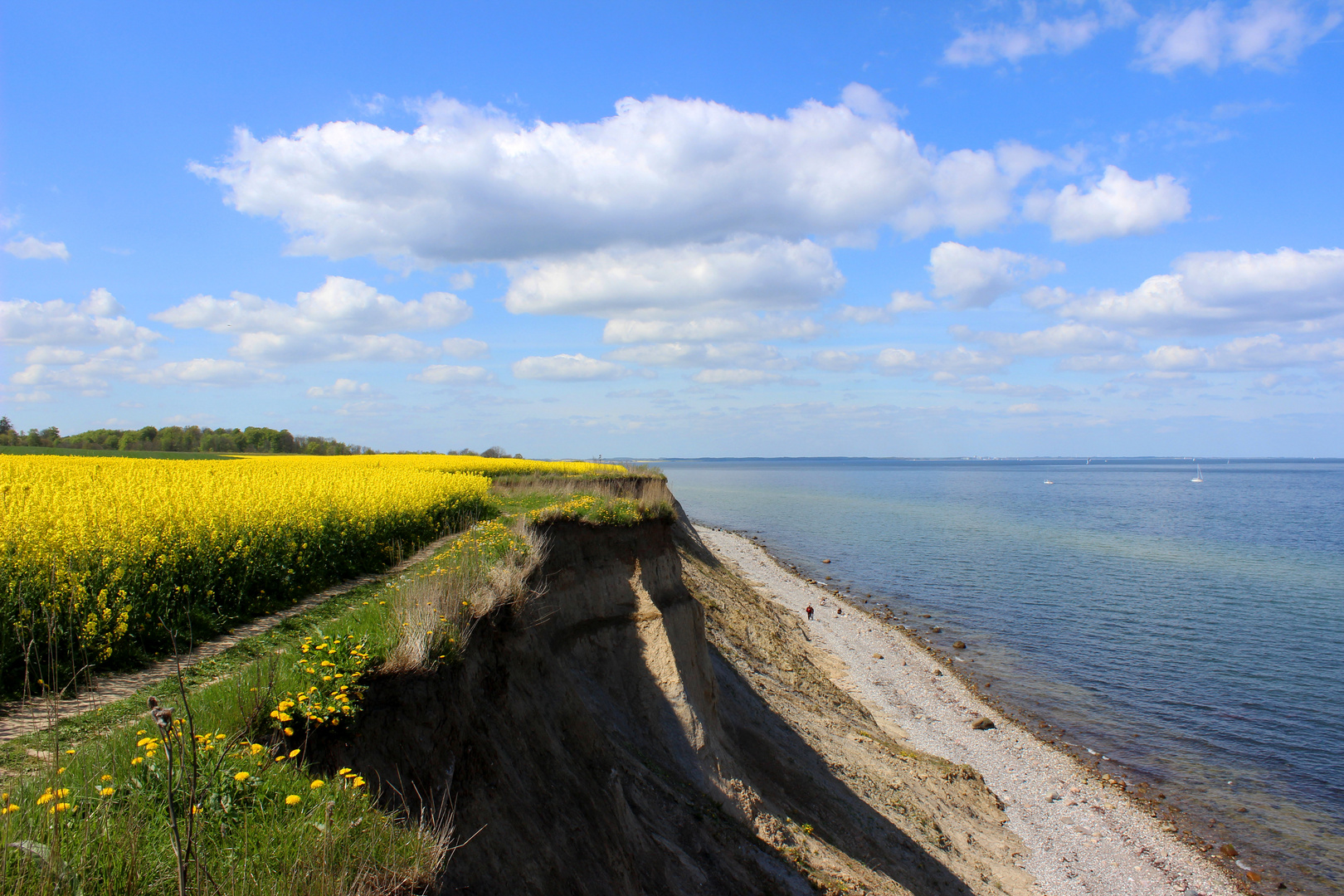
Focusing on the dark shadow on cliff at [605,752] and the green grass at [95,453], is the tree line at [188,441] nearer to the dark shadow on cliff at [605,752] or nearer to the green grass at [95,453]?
the green grass at [95,453]

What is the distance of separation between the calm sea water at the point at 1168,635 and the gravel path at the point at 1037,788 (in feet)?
5.36

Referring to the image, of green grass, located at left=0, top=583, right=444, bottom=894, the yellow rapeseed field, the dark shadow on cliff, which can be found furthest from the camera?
the yellow rapeseed field

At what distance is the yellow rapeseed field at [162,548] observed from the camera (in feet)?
25.2

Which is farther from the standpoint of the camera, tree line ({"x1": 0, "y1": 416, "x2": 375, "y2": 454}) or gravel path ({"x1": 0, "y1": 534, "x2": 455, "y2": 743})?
tree line ({"x1": 0, "y1": 416, "x2": 375, "y2": 454})

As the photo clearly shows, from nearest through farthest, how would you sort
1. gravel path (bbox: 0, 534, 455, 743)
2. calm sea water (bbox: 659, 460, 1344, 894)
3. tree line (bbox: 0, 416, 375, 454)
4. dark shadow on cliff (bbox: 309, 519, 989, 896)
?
gravel path (bbox: 0, 534, 455, 743)
dark shadow on cliff (bbox: 309, 519, 989, 896)
calm sea water (bbox: 659, 460, 1344, 894)
tree line (bbox: 0, 416, 375, 454)

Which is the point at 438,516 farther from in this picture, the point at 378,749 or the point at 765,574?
the point at 765,574

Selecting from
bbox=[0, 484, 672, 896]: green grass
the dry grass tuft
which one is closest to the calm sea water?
the dry grass tuft

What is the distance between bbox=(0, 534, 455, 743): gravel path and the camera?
593cm

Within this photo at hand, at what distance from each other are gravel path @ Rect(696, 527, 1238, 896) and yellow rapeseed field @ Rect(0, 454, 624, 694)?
17.9 meters

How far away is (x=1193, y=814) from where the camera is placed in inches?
782

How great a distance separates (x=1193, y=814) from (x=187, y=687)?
2513 cm

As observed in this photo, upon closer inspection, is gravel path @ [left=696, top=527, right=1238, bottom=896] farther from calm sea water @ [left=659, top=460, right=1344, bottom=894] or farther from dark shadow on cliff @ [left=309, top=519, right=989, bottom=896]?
dark shadow on cliff @ [left=309, top=519, right=989, bottom=896]

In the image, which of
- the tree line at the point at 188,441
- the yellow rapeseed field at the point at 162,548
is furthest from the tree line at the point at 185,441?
the yellow rapeseed field at the point at 162,548

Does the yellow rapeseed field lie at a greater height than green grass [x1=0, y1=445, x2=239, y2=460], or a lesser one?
lesser
